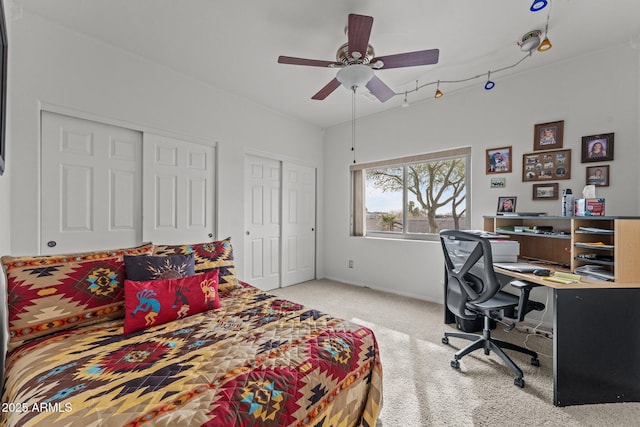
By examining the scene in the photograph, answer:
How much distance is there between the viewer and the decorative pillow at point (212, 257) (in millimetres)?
1915

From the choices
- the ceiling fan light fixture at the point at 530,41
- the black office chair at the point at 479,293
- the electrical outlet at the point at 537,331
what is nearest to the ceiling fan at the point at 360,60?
the ceiling fan light fixture at the point at 530,41

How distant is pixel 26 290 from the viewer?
4.33 feet

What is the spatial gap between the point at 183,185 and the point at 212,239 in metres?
0.71

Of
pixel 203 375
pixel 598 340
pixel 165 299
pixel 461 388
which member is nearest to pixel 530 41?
pixel 598 340

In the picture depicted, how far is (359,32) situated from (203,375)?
2072mm

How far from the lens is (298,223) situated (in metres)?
4.38

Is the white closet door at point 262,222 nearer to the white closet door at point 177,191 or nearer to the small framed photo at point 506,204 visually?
the white closet door at point 177,191

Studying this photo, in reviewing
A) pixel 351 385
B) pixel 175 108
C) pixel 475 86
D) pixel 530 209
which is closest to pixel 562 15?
pixel 475 86

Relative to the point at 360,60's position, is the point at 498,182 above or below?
below

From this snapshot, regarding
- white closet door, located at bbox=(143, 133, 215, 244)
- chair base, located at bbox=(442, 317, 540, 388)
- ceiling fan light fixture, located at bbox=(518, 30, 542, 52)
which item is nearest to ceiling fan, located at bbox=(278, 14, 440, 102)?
ceiling fan light fixture, located at bbox=(518, 30, 542, 52)

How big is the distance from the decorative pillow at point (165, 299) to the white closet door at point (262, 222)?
200 cm

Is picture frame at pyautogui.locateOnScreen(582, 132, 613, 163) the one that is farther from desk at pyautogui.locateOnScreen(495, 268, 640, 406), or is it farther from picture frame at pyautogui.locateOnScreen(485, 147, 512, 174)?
desk at pyautogui.locateOnScreen(495, 268, 640, 406)

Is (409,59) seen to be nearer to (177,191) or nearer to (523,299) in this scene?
(523,299)

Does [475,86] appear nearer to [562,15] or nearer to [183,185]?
[562,15]
